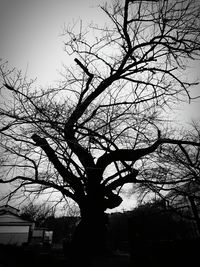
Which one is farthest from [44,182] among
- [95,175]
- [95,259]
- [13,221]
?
[13,221]

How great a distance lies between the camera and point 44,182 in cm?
686

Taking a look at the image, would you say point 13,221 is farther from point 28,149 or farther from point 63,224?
point 28,149

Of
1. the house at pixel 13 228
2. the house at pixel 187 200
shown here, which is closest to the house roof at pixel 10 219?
the house at pixel 13 228

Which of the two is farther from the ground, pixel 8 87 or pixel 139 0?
pixel 139 0

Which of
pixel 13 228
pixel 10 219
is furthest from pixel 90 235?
pixel 10 219

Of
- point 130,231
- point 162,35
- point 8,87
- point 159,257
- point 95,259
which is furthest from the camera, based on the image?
point 162,35

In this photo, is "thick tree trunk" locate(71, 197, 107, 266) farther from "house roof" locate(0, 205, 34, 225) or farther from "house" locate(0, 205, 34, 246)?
"house roof" locate(0, 205, 34, 225)

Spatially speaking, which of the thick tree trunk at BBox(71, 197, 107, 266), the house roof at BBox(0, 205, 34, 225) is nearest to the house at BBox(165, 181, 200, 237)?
the thick tree trunk at BBox(71, 197, 107, 266)

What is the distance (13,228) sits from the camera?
1093 inches

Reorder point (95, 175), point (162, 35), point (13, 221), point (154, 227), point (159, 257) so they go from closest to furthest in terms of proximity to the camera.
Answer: point (159, 257), point (162, 35), point (95, 175), point (154, 227), point (13, 221)

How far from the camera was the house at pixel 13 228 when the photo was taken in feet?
87.9

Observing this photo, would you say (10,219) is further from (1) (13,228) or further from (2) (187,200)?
(2) (187,200)

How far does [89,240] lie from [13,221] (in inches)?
1128

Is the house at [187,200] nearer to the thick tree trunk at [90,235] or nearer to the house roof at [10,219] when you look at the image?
the thick tree trunk at [90,235]
